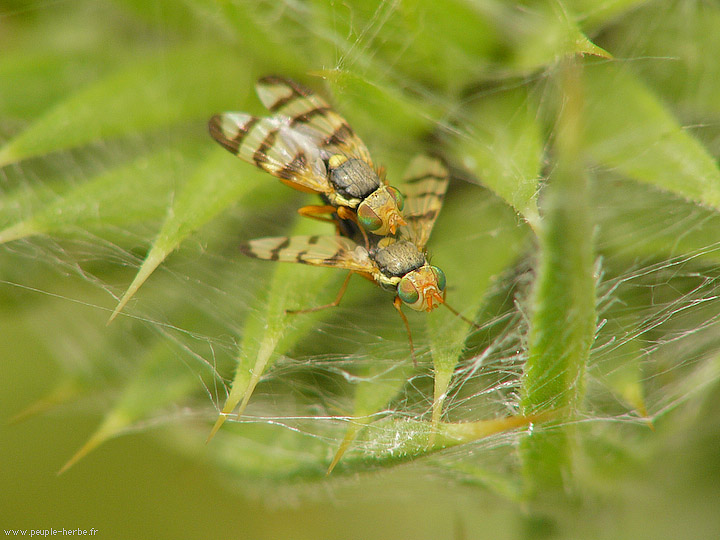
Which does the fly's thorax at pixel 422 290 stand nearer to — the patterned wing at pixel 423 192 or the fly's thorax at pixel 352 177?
the patterned wing at pixel 423 192

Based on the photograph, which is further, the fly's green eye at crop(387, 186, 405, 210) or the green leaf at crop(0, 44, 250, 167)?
the fly's green eye at crop(387, 186, 405, 210)

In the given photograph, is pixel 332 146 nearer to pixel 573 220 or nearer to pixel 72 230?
pixel 72 230

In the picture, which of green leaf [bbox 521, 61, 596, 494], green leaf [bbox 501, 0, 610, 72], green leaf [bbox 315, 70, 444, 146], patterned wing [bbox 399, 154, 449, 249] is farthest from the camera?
patterned wing [bbox 399, 154, 449, 249]

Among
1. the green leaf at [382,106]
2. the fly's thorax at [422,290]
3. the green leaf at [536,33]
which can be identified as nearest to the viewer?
the green leaf at [382,106]

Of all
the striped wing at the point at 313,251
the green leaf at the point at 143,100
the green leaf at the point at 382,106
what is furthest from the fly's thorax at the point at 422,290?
the green leaf at the point at 143,100

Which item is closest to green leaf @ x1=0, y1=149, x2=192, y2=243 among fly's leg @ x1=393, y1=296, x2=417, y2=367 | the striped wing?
the striped wing

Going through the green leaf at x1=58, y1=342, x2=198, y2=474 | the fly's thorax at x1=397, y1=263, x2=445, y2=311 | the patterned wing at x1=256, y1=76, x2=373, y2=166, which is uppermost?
the patterned wing at x1=256, y1=76, x2=373, y2=166

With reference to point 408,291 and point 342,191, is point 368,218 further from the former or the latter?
point 408,291

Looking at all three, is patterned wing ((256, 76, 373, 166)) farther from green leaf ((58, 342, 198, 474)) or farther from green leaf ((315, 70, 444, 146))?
green leaf ((58, 342, 198, 474))
